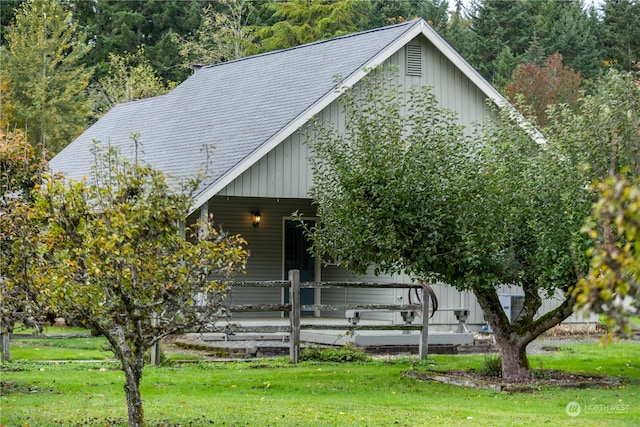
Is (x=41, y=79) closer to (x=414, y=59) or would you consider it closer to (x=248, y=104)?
(x=248, y=104)

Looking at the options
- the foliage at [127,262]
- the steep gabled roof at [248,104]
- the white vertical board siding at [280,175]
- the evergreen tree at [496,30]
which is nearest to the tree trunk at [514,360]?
the steep gabled roof at [248,104]

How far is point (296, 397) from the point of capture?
42.1 ft

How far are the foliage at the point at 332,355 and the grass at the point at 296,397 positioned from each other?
1.08 feet

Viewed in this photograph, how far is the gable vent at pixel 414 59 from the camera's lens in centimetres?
2127

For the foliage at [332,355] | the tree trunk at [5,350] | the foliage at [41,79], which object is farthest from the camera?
the foliage at [41,79]

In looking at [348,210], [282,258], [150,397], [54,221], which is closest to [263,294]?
[282,258]

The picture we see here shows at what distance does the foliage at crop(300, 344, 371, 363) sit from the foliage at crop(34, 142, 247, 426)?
25.2 feet

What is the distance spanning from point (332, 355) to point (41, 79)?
2640 cm

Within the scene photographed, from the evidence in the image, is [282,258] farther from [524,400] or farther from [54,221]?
[54,221]

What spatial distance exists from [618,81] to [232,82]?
1283 cm

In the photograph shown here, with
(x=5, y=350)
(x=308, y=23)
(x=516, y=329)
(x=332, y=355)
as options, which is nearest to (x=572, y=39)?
(x=308, y=23)

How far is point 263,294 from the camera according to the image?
75.1 ft

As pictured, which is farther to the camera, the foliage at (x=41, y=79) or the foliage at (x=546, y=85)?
the foliage at (x=546, y=85)

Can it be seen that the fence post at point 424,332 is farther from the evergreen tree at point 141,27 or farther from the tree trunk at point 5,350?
the evergreen tree at point 141,27
